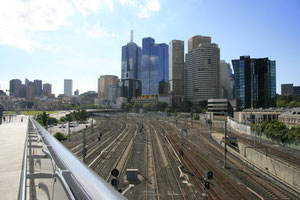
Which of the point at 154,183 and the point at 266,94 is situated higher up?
the point at 266,94

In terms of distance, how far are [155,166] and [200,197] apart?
10.4 metres

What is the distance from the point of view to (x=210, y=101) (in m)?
103

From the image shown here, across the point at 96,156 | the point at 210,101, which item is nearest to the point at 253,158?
the point at 96,156

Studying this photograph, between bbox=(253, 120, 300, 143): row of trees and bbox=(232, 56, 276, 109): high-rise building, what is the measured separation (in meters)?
96.4

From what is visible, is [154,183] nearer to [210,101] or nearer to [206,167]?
[206,167]

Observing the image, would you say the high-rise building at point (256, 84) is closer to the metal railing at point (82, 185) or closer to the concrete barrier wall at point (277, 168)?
the concrete barrier wall at point (277, 168)

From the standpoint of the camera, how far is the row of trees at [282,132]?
125ft

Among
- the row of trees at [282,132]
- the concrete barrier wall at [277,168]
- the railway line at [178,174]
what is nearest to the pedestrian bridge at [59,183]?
the railway line at [178,174]

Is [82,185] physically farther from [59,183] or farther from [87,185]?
[59,183]

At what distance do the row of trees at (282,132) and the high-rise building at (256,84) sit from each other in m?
96.4

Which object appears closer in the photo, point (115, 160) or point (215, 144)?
point (115, 160)

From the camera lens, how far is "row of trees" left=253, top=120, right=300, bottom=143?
38.2m

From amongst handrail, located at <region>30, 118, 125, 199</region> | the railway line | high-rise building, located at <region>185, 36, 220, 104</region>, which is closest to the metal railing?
handrail, located at <region>30, 118, 125, 199</region>

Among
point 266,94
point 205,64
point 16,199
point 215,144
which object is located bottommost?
point 215,144
